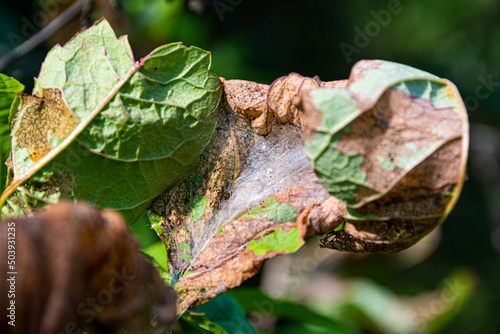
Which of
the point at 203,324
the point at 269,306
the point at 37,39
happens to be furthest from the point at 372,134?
the point at 37,39

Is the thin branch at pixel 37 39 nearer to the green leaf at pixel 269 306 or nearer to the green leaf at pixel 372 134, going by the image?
the green leaf at pixel 269 306

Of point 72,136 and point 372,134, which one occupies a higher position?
point 72,136

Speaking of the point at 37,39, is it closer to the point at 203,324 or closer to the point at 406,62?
the point at 203,324

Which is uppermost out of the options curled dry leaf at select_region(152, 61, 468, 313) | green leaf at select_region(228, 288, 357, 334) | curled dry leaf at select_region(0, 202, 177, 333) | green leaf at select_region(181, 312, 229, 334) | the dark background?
curled dry leaf at select_region(0, 202, 177, 333)

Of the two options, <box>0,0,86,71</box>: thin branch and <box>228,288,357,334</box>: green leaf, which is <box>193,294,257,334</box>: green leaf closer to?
<box>228,288,357,334</box>: green leaf

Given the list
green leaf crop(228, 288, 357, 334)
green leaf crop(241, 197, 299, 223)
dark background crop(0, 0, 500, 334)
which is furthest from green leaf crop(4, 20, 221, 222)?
dark background crop(0, 0, 500, 334)

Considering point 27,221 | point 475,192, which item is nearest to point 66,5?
point 27,221
